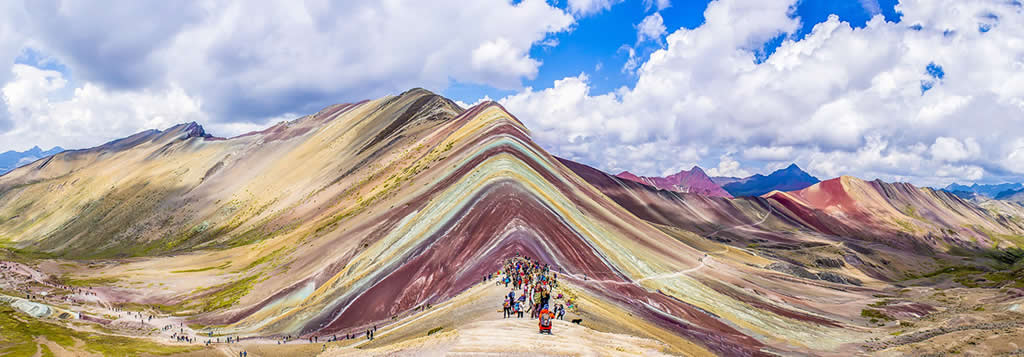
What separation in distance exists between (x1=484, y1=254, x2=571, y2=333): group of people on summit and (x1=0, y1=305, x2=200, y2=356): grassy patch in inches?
1860

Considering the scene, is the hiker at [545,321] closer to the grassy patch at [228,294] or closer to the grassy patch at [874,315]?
the grassy patch at [874,315]

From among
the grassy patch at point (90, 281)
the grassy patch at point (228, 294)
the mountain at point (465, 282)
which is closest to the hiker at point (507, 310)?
the mountain at point (465, 282)

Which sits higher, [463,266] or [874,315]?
[463,266]

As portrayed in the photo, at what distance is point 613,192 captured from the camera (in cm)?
19850

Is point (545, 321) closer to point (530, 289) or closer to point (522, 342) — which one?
point (522, 342)

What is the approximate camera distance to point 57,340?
74.9 m

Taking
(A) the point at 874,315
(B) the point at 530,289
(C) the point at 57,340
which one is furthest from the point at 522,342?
(C) the point at 57,340

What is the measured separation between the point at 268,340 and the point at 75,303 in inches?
2708

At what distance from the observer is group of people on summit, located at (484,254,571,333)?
3244 cm

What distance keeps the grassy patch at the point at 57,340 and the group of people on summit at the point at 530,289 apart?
47243 mm

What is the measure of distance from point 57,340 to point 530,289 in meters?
81.5

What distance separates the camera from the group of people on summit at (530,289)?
32441mm

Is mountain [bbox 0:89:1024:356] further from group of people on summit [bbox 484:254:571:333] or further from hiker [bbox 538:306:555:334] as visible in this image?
group of people on summit [bbox 484:254:571:333]

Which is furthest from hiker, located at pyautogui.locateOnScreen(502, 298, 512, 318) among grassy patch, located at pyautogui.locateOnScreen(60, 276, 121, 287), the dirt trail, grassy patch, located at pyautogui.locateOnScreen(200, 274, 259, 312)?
grassy patch, located at pyautogui.locateOnScreen(60, 276, 121, 287)
